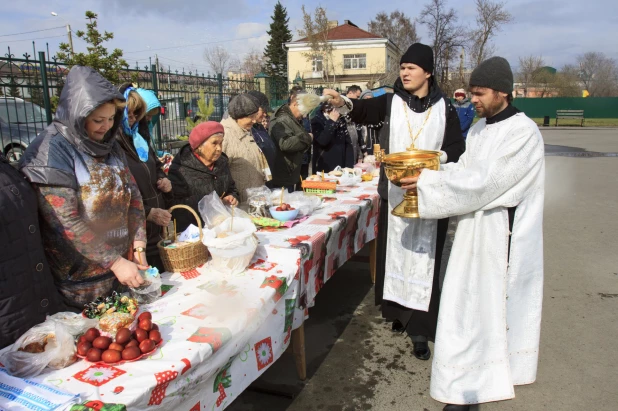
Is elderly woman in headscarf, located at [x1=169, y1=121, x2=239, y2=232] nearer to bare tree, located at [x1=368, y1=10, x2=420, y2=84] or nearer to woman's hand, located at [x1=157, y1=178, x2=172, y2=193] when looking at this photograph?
woman's hand, located at [x1=157, y1=178, x2=172, y2=193]

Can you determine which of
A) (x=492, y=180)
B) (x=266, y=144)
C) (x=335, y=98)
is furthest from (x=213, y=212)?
(x=266, y=144)

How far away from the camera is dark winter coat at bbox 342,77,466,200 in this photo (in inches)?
123

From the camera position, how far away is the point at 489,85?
7.75ft

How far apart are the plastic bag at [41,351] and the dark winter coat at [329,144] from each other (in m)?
4.89

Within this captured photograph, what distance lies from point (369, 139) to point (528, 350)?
552 cm

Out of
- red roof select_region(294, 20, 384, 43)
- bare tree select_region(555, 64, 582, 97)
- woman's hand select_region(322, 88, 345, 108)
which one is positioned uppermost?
red roof select_region(294, 20, 384, 43)

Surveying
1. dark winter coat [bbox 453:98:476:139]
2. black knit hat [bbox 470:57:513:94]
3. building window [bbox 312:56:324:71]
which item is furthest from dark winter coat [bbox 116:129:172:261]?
building window [bbox 312:56:324:71]

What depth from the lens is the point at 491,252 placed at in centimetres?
241

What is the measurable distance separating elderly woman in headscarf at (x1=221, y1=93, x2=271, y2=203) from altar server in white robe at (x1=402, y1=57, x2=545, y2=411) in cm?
185

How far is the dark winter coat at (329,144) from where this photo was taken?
6164 millimetres

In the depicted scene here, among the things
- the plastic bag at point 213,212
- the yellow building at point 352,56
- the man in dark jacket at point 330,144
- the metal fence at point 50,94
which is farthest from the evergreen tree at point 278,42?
the plastic bag at point 213,212

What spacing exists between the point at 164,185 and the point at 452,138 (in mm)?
1947

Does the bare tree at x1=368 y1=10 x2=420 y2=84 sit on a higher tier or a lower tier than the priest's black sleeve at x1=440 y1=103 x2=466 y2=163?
higher

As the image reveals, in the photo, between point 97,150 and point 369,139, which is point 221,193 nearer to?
point 97,150
